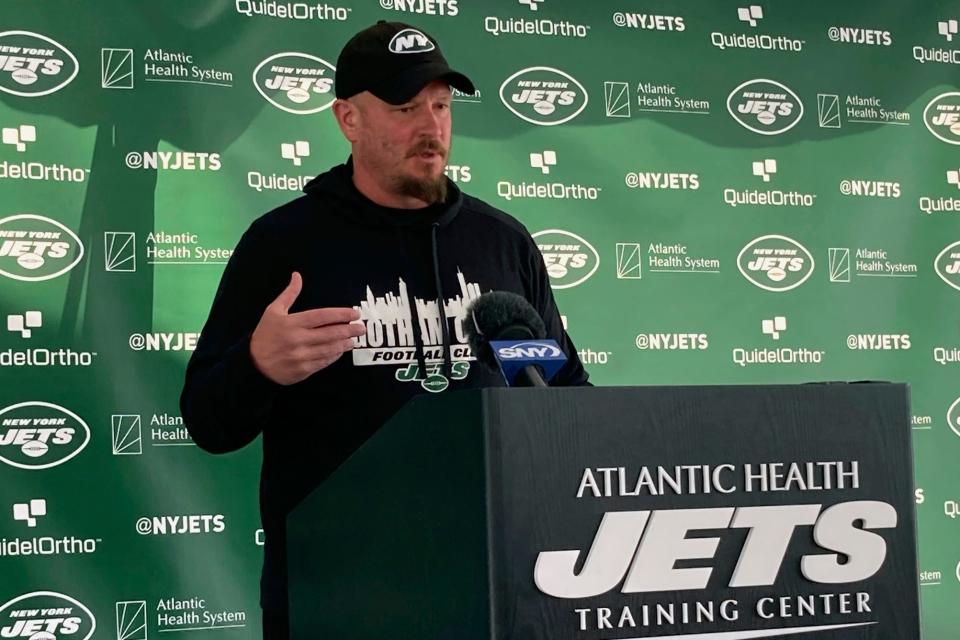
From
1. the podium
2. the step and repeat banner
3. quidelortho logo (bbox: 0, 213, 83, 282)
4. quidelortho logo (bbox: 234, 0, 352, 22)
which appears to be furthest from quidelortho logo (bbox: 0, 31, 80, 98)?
the podium

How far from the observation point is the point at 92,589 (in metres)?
3.14

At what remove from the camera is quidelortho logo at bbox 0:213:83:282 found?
10.3ft

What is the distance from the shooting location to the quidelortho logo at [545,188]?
367 cm

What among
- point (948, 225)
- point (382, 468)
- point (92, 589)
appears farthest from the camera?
point (948, 225)

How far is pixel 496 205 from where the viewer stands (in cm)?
365

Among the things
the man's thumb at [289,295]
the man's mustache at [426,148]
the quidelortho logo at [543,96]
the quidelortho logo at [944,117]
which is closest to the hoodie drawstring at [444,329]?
the man's mustache at [426,148]

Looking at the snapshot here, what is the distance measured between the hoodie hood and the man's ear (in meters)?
0.06

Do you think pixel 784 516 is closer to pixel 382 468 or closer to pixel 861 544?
pixel 861 544

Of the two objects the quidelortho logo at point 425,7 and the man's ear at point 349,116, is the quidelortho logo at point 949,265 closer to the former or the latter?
the quidelortho logo at point 425,7

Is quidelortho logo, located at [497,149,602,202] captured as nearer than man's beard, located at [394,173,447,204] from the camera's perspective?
No

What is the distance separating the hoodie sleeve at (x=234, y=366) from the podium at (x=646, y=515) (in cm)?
36

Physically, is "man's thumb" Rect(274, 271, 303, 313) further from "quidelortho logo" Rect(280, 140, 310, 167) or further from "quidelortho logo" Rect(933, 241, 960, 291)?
"quidelortho logo" Rect(933, 241, 960, 291)

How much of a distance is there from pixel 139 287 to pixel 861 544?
7.99 ft

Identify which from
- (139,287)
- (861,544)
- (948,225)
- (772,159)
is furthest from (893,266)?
(861,544)
